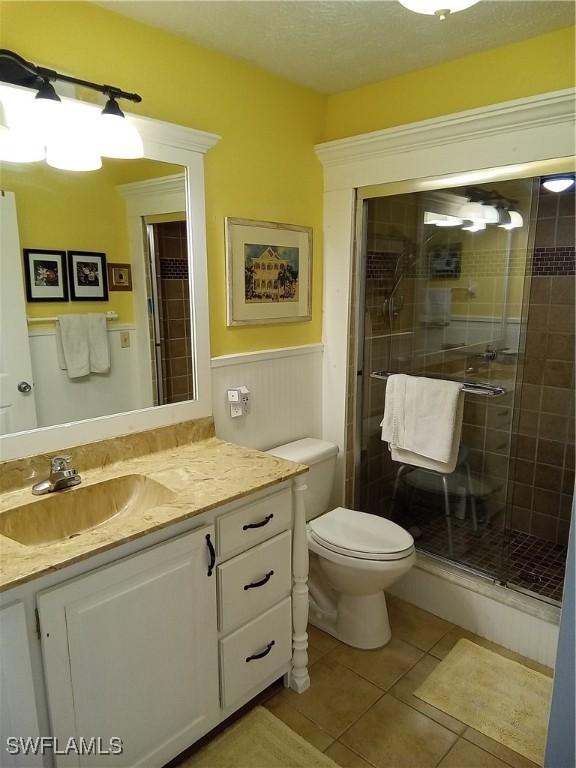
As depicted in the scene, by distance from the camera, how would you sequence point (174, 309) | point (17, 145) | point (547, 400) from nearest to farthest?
1. point (17, 145)
2. point (174, 309)
3. point (547, 400)

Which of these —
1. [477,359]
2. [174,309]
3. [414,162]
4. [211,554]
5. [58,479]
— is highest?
[414,162]

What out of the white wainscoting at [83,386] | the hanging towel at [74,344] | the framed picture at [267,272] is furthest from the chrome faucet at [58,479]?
the framed picture at [267,272]

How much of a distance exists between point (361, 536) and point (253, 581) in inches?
23.9

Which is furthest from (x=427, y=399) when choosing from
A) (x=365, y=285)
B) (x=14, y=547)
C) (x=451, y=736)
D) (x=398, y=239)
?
(x=14, y=547)

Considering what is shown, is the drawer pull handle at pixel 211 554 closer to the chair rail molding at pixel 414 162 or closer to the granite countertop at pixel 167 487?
the granite countertop at pixel 167 487

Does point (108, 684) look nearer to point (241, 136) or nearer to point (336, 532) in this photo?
point (336, 532)

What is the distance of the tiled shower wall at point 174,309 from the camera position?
74.6 inches

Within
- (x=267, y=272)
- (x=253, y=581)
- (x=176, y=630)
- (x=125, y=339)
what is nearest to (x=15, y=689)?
(x=176, y=630)

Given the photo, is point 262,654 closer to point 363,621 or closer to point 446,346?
point 363,621

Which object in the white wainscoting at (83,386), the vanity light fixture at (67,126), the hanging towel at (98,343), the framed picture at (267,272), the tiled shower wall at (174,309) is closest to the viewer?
the vanity light fixture at (67,126)

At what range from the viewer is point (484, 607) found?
216cm

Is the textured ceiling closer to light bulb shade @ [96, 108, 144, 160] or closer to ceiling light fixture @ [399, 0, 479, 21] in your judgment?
light bulb shade @ [96, 108, 144, 160]

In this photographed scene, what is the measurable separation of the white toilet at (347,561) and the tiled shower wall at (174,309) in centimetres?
59

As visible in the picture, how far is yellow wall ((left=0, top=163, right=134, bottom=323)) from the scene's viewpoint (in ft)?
5.02
